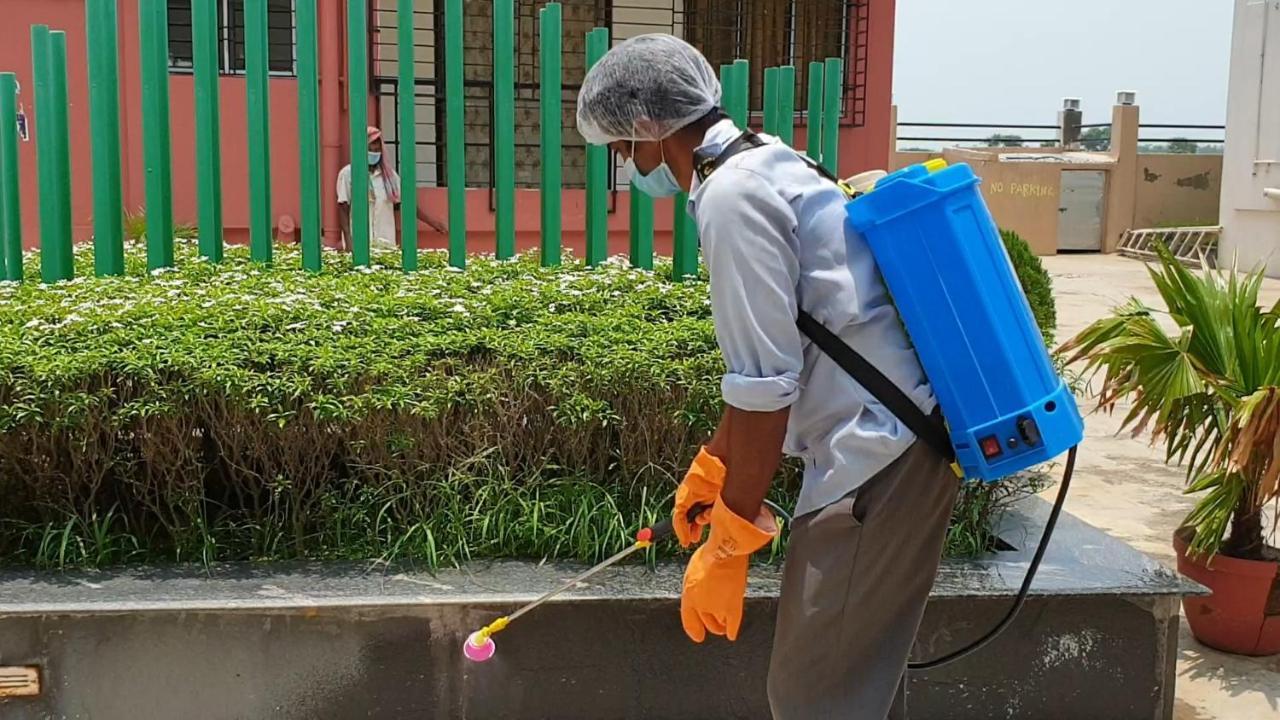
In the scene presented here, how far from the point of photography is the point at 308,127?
5816 mm

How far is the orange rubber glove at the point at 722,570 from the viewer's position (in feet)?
8.36

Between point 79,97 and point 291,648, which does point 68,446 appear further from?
point 79,97

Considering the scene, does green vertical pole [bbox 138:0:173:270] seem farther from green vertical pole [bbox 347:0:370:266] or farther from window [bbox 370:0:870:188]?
window [bbox 370:0:870:188]

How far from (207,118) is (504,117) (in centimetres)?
129

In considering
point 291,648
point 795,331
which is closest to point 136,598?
point 291,648

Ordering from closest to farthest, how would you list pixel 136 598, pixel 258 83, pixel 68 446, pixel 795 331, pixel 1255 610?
pixel 795 331 < pixel 136 598 < pixel 68 446 < pixel 1255 610 < pixel 258 83

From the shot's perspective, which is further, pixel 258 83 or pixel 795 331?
pixel 258 83

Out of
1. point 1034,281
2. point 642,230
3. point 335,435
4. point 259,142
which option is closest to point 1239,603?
point 642,230

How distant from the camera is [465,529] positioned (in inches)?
161

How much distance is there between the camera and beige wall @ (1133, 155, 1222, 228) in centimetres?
2431

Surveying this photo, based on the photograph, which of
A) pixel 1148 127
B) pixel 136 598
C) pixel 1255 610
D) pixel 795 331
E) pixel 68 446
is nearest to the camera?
pixel 795 331

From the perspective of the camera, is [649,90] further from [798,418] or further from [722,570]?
[722,570]

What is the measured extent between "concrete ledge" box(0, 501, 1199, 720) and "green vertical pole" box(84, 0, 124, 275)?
212 cm

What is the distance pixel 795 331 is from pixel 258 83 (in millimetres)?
4034
